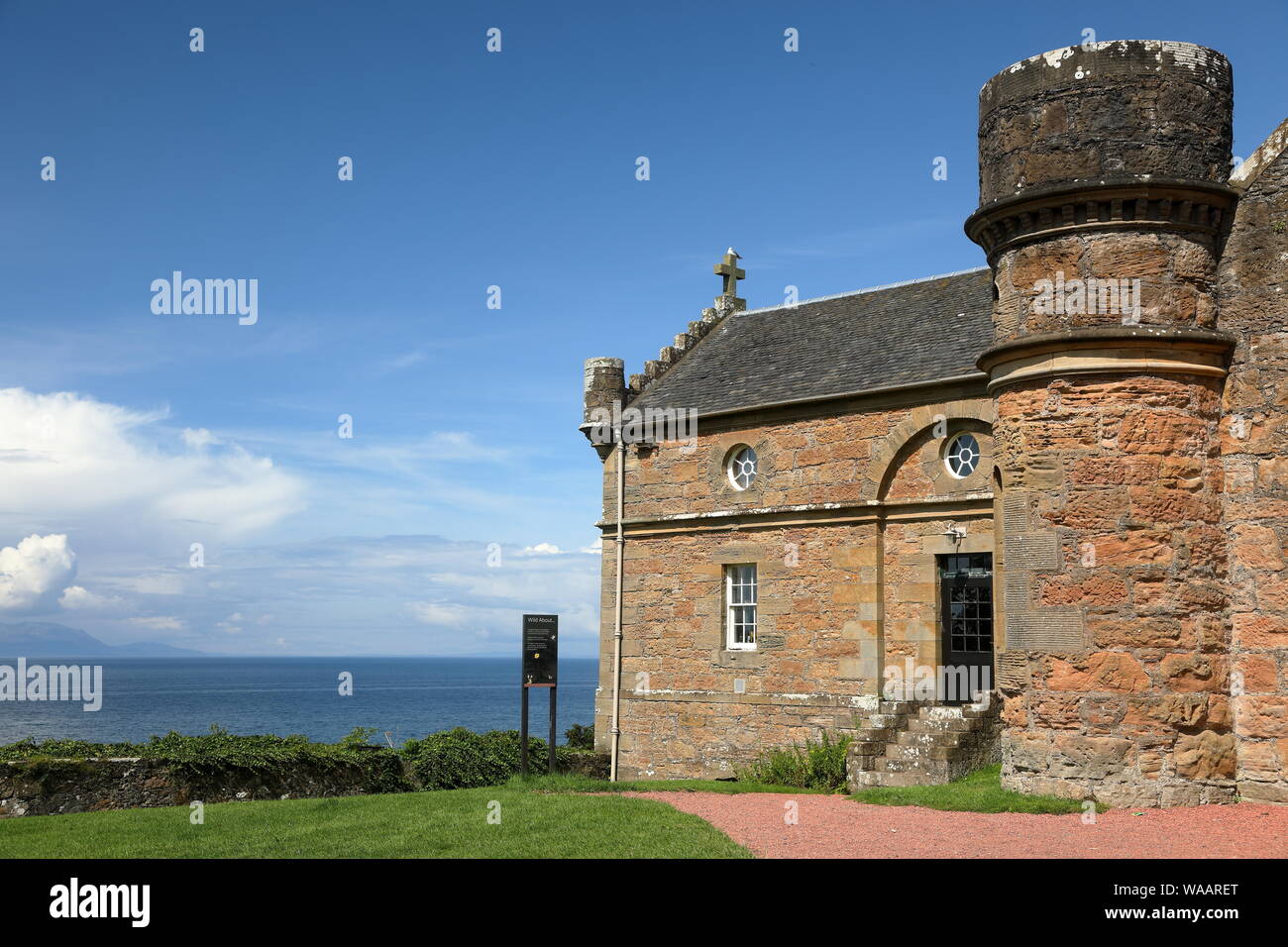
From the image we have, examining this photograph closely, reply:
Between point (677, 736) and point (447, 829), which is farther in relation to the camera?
point (677, 736)

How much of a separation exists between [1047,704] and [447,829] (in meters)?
6.72

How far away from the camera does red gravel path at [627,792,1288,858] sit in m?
11.0

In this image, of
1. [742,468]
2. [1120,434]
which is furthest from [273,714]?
[1120,434]

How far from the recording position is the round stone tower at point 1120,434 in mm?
13305

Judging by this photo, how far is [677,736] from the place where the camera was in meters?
22.6

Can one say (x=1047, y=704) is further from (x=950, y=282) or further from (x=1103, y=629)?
(x=950, y=282)

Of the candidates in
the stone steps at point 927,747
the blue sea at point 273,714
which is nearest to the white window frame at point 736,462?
the stone steps at point 927,747

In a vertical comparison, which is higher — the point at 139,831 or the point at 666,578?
the point at 666,578

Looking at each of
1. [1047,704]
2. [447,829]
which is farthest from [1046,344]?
[447,829]

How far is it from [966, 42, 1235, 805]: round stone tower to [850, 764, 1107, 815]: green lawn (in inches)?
11.5

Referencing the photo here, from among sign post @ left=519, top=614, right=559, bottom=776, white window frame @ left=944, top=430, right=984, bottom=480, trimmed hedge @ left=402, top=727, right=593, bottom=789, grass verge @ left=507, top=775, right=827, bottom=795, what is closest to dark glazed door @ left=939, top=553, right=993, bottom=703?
white window frame @ left=944, top=430, right=984, bottom=480

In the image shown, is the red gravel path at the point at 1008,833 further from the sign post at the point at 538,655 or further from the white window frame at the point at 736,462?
the white window frame at the point at 736,462

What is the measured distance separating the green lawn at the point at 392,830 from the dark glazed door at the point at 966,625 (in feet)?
22.6

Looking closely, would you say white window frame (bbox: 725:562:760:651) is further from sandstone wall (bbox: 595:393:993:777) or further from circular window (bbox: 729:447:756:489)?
circular window (bbox: 729:447:756:489)
